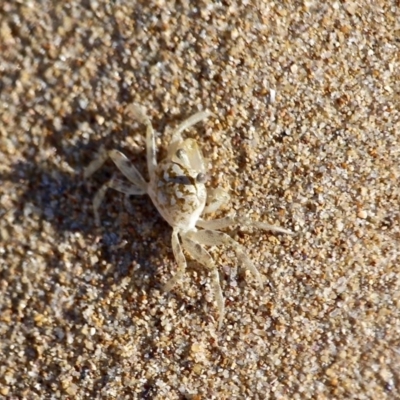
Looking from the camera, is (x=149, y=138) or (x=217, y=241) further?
(x=217, y=241)

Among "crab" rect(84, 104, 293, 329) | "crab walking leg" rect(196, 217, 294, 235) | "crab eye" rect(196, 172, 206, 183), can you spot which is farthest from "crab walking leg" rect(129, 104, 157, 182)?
"crab walking leg" rect(196, 217, 294, 235)

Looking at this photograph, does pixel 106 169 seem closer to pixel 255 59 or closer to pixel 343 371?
pixel 255 59

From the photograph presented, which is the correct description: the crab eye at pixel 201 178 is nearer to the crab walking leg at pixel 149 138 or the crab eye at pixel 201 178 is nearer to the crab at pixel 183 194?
the crab at pixel 183 194

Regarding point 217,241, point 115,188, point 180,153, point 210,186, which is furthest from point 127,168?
point 217,241

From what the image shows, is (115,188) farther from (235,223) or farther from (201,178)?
(235,223)

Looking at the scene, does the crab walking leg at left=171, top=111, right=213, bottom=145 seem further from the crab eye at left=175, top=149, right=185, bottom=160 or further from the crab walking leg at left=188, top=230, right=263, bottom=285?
the crab walking leg at left=188, top=230, right=263, bottom=285

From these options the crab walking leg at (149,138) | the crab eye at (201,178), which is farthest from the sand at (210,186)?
the crab eye at (201,178)

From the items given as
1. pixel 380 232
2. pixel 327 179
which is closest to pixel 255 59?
pixel 327 179
